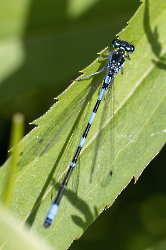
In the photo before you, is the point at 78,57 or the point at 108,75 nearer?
the point at 108,75

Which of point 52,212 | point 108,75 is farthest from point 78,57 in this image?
point 52,212

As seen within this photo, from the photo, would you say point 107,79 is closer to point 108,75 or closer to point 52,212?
point 108,75

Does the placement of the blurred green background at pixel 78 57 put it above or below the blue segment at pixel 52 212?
above

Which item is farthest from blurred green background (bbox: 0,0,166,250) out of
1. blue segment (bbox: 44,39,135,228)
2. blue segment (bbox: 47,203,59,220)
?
blue segment (bbox: 47,203,59,220)

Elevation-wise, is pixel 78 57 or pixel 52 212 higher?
pixel 78 57

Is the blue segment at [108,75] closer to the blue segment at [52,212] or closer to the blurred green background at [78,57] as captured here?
the blue segment at [52,212]

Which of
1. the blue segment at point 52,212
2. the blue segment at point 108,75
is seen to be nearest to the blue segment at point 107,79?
the blue segment at point 108,75

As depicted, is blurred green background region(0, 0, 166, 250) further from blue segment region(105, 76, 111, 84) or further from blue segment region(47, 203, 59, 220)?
blue segment region(47, 203, 59, 220)

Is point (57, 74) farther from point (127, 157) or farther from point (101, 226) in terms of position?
point (101, 226)
